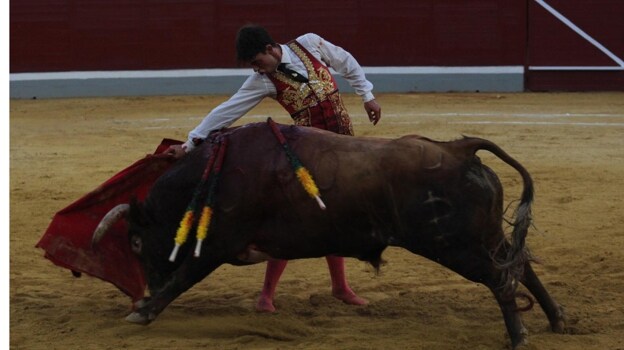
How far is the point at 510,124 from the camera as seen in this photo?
918 cm

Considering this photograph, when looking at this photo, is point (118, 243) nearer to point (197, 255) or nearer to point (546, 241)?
point (197, 255)

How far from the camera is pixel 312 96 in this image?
4.08 metres

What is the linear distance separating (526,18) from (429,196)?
834 centimetres

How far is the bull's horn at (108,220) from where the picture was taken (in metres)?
3.96

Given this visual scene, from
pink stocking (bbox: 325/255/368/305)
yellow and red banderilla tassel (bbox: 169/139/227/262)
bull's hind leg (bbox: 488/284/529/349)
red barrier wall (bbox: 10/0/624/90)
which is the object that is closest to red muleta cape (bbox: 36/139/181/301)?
yellow and red banderilla tassel (bbox: 169/139/227/262)

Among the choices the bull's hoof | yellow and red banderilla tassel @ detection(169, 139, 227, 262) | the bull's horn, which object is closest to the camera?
yellow and red banderilla tassel @ detection(169, 139, 227, 262)

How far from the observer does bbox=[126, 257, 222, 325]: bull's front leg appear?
3.84 metres

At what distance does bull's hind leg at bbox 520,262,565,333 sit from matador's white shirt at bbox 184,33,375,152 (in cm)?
105

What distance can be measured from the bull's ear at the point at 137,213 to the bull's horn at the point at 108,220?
1.5 inches

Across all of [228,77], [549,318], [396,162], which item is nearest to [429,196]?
[396,162]

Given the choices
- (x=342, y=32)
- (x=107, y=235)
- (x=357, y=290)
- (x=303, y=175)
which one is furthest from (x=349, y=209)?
(x=342, y=32)

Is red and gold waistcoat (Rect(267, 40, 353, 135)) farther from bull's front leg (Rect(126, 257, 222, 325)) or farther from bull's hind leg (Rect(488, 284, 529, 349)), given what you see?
bull's hind leg (Rect(488, 284, 529, 349))

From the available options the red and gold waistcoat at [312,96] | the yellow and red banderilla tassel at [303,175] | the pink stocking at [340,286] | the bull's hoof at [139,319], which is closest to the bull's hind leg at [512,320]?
the yellow and red banderilla tassel at [303,175]

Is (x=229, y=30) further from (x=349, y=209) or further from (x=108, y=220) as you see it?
(x=349, y=209)
